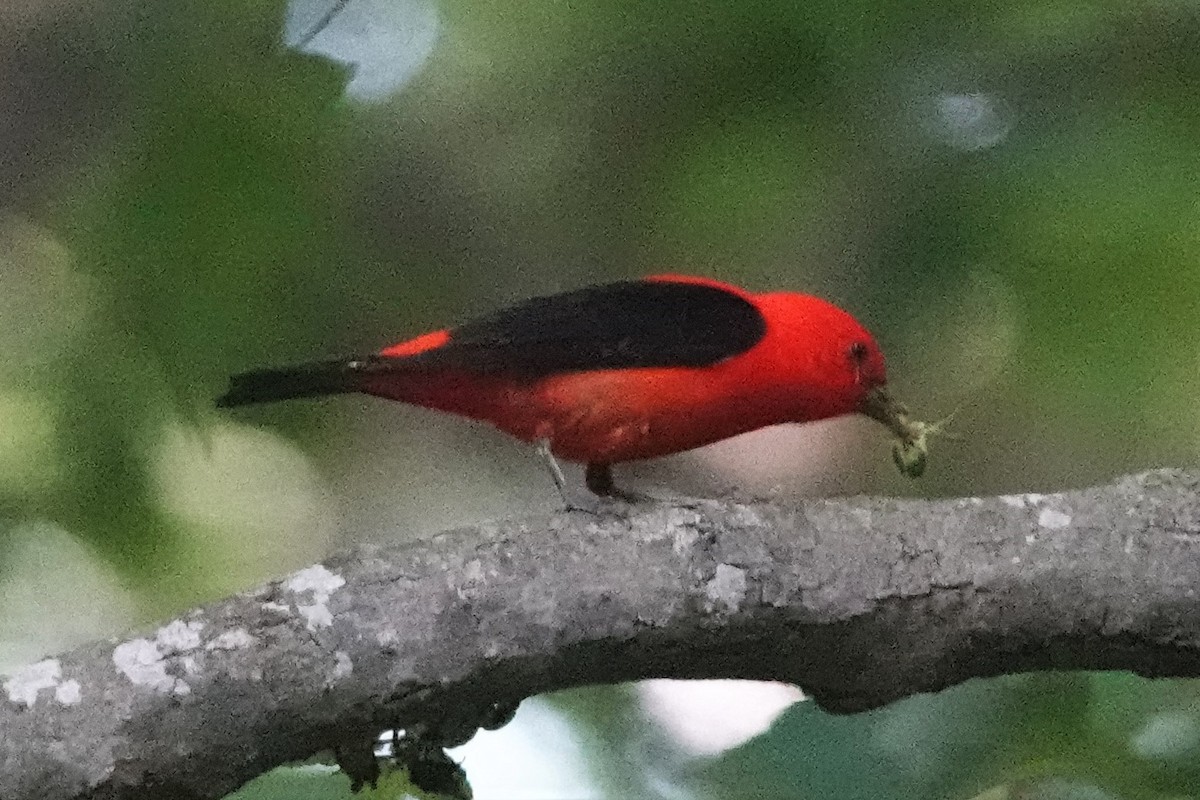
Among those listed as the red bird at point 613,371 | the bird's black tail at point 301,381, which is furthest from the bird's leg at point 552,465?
the bird's black tail at point 301,381

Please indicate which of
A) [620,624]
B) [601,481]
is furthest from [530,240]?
[620,624]

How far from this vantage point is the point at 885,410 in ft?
3.38

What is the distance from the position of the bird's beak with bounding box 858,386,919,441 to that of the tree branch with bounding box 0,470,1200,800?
6.8 inches

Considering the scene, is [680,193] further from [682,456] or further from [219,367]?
[219,367]

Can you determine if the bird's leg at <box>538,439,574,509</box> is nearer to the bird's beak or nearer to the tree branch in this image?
the tree branch

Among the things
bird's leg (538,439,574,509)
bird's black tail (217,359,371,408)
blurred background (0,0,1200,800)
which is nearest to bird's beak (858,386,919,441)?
blurred background (0,0,1200,800)

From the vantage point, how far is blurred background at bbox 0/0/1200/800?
3.81ft

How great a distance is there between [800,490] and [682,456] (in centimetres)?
12

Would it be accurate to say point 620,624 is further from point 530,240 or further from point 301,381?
point 530,240

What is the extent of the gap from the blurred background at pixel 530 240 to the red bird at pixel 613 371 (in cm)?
A: 24

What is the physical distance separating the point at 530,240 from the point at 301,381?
1.25 ft

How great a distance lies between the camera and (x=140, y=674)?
2.29 ft

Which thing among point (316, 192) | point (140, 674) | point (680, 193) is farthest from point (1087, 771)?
point (316, 192)

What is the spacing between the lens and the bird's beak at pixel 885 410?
1021 mm
